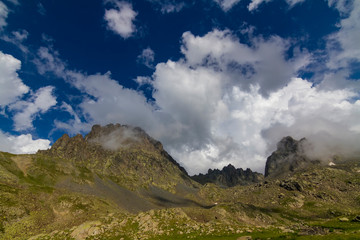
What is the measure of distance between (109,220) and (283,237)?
69.7m

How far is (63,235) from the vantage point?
247 ft

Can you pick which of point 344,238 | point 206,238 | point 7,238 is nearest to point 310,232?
point 344,238

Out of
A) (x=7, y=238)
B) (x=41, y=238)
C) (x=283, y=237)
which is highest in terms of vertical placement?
(x=283, y=237)

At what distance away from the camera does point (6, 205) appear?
170m

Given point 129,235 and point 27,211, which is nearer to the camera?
point 129,235

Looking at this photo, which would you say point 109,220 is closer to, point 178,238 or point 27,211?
point 178,238

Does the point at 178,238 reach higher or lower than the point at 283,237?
lower

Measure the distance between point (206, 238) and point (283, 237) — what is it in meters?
19.0

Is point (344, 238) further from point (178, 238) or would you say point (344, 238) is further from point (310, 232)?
point (178, 238)

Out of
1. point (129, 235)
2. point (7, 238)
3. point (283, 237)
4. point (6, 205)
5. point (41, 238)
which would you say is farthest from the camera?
point (6, 205)

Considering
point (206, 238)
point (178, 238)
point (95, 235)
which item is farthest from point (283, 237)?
point (95, 235)

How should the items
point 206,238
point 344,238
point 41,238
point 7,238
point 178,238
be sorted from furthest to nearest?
point 7,238 → point 41,238 → point 178,238 → point 206,238 → point 344,238

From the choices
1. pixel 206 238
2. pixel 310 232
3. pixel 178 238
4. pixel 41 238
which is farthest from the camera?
pixel 41 238

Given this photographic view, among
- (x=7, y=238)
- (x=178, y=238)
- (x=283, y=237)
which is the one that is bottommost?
(x=7, y=238)
